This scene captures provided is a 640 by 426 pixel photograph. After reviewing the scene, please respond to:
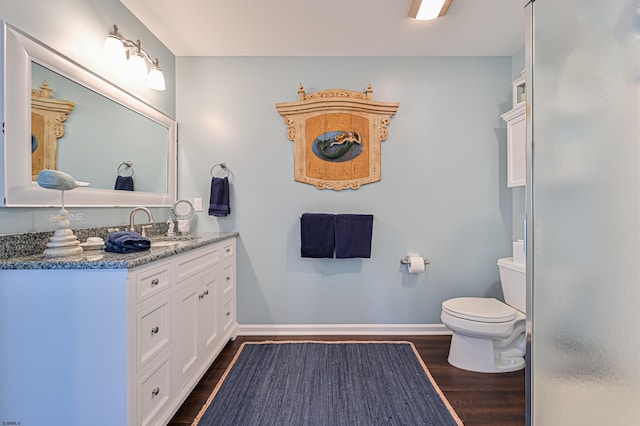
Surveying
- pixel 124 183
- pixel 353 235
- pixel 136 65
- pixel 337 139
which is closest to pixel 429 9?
pixel 337 139

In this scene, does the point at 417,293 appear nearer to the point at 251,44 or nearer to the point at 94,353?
the point at 94,353

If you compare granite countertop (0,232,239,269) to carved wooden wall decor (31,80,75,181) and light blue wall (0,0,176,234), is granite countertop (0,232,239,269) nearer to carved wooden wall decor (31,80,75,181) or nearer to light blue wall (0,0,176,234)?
light blue wall (0,0,176,234)

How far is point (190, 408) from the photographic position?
5.06 ft

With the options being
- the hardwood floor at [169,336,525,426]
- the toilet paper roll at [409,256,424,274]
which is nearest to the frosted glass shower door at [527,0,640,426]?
the hardwood floor at [169,336,525,426]

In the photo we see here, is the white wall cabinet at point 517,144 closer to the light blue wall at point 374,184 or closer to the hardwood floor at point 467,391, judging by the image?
the light blue wall at point 374,184

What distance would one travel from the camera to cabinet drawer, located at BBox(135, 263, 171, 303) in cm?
117

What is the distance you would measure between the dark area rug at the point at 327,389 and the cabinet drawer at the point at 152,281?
734mm

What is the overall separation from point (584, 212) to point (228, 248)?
206cm

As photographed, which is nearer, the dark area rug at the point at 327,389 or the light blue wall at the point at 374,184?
the dark area rug at the point at 327,389

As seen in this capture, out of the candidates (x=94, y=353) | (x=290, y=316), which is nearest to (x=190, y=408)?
(x=94, y=353)

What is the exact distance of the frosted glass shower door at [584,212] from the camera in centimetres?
70

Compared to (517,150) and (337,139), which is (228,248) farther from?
(517,150)

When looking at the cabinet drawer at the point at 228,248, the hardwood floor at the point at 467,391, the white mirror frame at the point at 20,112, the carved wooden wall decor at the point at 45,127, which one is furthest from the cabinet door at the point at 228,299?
the carved wooden wall decor at the point at 45,127

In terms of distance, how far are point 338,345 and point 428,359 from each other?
2.15ft
